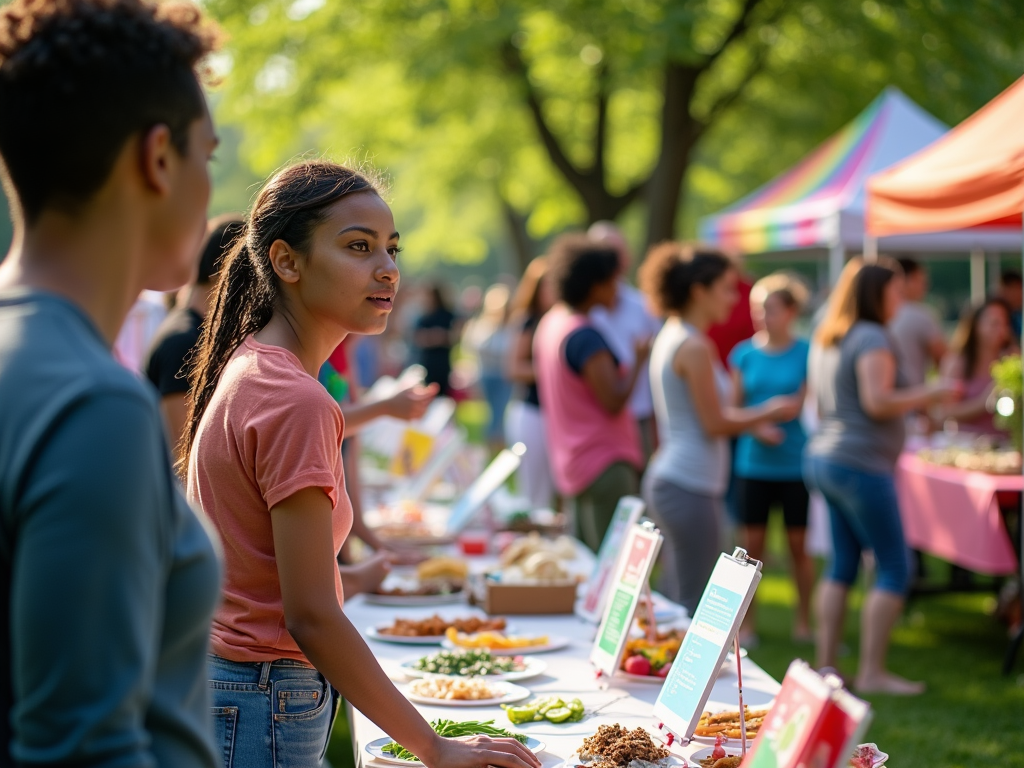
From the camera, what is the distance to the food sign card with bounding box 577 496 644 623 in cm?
305

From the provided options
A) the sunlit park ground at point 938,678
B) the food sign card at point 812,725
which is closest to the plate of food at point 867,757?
the food sign card at point 812,725

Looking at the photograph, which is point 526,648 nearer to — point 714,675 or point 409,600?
point 409,600

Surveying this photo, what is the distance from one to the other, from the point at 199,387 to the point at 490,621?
139cm

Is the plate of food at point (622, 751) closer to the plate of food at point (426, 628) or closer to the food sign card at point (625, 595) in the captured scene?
the food sign card at point (625, 595)

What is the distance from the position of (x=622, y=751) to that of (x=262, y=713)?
0.62 m

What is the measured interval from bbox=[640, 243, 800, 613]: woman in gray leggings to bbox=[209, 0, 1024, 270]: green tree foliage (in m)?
5.37

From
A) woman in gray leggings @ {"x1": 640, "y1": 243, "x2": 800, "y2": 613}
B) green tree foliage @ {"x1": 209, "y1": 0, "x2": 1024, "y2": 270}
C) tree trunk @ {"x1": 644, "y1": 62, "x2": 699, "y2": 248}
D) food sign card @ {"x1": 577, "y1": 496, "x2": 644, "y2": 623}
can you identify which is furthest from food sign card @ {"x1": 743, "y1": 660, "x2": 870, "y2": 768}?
tree trunk @ {"x1": 644, "y1": 62, "x2": 699, "y2": 248}

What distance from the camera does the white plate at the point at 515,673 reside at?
257cm

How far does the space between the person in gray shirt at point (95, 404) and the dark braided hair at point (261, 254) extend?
2.38 feet

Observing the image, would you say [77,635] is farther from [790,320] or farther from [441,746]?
[790,320]

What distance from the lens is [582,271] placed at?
4.75m

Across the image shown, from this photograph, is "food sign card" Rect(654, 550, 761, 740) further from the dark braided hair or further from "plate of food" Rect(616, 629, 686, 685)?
the dark braided hair

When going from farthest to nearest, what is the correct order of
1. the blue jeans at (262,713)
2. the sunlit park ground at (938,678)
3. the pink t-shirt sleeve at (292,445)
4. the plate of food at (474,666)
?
1. the sunlit park ground at (938,678)
2. the plate of food at (474,666)
3. the blue jeans at (262,713)
4. the pink t-shirt sleeve at (292,445)

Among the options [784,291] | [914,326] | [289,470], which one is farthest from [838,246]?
[289,470]
